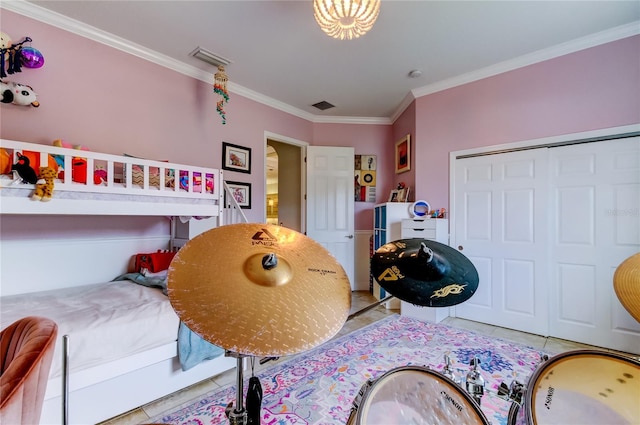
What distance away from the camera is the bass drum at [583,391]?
61 centimetres

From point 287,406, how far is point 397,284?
1.30 m

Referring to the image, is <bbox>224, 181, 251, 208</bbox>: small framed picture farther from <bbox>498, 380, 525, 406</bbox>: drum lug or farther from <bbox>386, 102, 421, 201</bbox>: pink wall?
<bbox>498, 380, 525, 406</bbox>: drum lug

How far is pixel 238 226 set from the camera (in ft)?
2.52

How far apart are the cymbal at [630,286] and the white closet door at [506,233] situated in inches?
83.5

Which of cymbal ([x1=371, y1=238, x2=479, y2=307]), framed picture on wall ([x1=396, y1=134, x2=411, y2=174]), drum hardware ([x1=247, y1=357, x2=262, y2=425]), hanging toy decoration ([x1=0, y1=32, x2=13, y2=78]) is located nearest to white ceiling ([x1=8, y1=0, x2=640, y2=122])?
hanging toy decoration ([x1=0, y1=32, x2=13, y2=78])

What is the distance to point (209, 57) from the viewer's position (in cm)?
264

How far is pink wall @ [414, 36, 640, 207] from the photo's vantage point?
2.25 meters

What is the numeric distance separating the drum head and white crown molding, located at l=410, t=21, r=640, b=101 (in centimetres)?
297

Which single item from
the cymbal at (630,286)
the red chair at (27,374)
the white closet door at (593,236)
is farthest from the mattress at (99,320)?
the white closet door at (593,236)

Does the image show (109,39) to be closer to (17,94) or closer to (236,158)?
(17,94)

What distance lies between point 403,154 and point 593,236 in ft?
6.99

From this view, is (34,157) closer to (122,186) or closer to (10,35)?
(122,186)

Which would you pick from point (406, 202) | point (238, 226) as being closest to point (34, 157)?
point (238, 226)

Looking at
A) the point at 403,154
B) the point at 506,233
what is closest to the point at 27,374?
the point at 506,233
